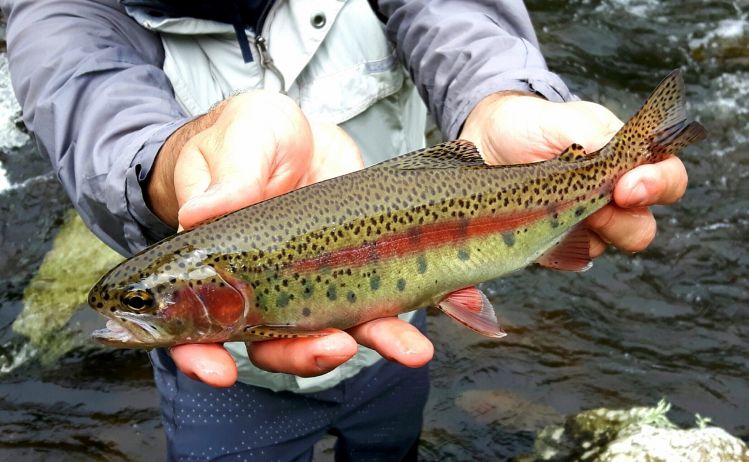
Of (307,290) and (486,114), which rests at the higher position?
(486,114)

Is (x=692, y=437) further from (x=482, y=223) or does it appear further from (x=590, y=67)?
(x=590, y=67)

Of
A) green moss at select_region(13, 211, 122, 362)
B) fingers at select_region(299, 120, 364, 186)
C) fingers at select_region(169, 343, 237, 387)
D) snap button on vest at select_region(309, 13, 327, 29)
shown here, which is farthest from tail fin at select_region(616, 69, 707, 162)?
green moss at select_region(13, 211, 122, 362)

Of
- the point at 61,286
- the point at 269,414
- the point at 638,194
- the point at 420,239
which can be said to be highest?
the point at 638,194

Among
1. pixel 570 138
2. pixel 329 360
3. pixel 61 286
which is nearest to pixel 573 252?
pixel 570 138

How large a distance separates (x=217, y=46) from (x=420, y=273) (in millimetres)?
1201

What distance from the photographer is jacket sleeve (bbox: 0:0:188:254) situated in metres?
2.69

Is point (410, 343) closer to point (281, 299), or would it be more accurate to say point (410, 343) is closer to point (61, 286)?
point (281, 299)

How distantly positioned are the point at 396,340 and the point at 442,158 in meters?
0.63

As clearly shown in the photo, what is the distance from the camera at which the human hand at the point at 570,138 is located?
2.81m

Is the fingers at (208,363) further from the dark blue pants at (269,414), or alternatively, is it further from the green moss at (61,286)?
the green moss at (61,286)

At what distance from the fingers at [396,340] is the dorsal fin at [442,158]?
490 millimetres

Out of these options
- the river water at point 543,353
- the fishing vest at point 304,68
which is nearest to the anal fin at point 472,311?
the fishing vest at point 304,68

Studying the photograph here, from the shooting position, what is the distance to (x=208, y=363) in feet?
7.62

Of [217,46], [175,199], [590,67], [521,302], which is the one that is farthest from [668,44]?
[175,199]
